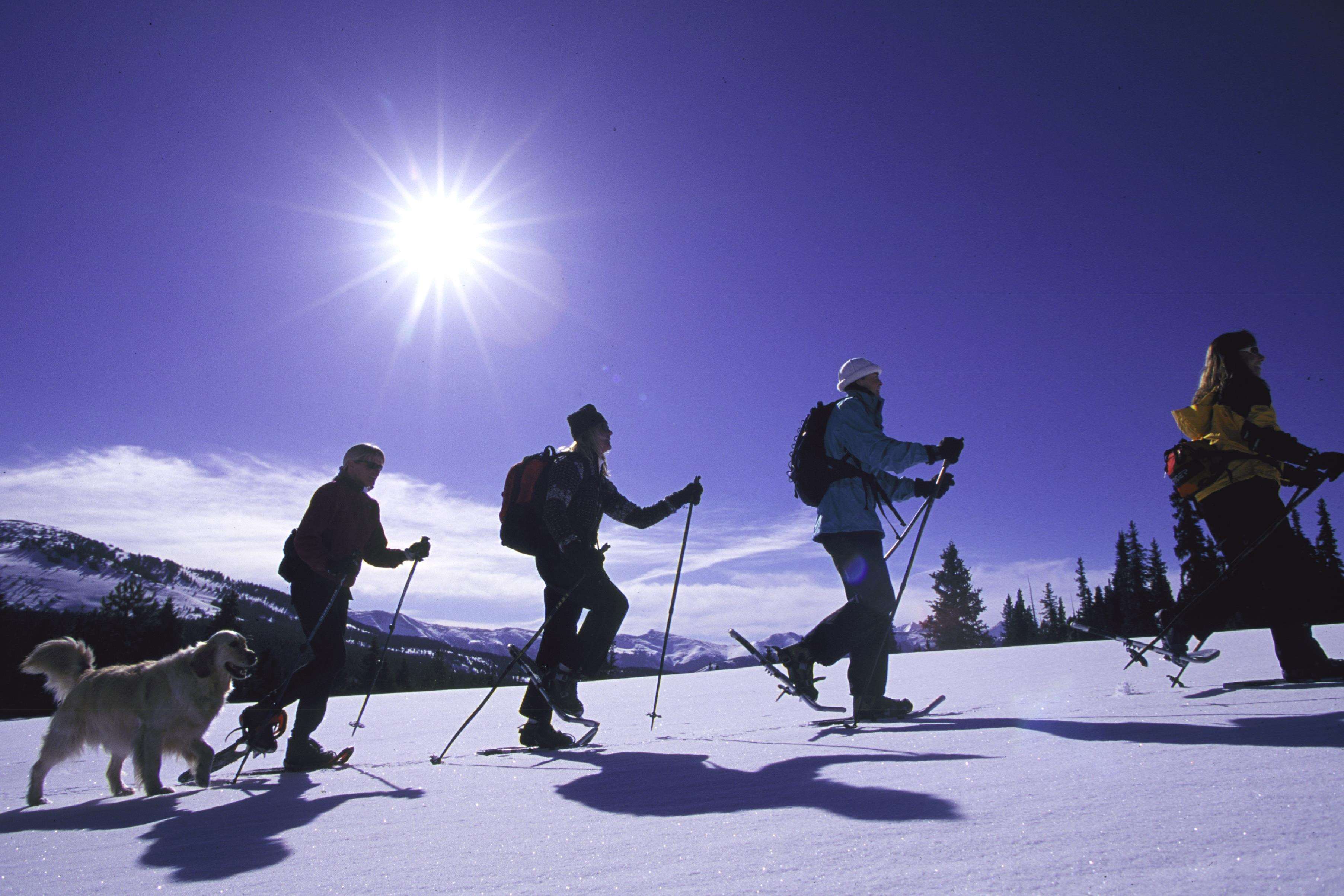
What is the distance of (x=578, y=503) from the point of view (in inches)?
183

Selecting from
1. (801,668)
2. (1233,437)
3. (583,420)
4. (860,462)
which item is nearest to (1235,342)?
(1233,437)

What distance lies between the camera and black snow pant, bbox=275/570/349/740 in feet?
13.9

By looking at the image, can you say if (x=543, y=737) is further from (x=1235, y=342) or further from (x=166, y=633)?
(x=166, y=633)

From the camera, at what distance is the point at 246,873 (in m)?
1.69

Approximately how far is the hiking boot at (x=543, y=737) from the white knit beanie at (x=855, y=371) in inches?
116

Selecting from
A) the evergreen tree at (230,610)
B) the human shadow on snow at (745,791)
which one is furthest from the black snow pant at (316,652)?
the evergreen tree at (230,610)

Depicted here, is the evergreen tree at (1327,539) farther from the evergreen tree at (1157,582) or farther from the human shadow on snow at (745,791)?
the human shadow on snow at (745,791)

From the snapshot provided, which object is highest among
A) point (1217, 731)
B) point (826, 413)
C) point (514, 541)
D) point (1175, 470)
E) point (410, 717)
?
point (826, 413)

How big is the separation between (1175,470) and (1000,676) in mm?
2851

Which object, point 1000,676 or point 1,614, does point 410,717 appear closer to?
point 1000,676

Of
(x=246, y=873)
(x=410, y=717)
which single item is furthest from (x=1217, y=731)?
(x=410, y=717)

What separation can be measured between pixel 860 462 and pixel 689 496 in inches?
59.8

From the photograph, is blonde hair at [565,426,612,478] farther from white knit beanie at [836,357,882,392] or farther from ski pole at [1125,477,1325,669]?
ski pole at [1125,477,1325,669]

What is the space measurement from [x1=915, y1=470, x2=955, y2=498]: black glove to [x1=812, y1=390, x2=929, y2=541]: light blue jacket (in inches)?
1.8
